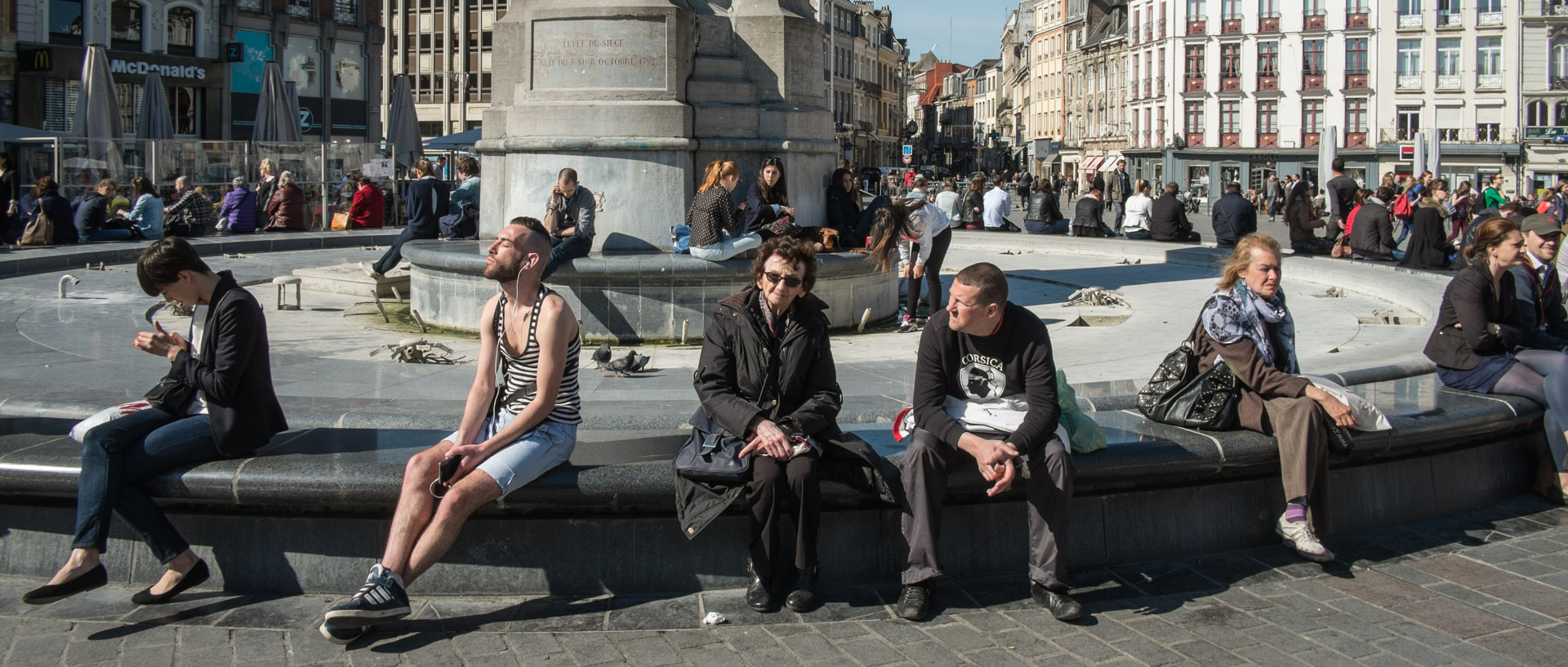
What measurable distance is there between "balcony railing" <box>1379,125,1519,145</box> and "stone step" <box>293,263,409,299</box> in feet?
207

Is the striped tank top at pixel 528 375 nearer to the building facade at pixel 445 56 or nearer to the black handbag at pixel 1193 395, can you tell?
the black handbag at pixel 1193 395

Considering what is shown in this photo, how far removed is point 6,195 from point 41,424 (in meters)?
13.5

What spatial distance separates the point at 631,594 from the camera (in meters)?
5.07

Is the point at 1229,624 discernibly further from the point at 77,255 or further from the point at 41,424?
the point at 77,255

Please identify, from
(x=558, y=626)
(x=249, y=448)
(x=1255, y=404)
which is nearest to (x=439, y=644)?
(x=558, y=626)

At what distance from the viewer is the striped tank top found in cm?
515

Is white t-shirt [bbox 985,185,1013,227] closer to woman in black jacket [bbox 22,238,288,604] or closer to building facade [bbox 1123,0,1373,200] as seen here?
woman in black jacket [bbox 22,238,288,604]

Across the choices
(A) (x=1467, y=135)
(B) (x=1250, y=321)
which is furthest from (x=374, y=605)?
(A) (x=1467, y=135)

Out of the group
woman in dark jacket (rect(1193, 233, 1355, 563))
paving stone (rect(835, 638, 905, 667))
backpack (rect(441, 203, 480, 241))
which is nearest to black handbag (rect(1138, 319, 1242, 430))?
woman in dark jacket (rect(1193, 233, 1355, 563))

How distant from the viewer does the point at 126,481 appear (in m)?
4.83

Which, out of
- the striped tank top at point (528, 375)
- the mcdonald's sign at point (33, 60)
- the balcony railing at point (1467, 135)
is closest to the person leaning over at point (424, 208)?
the striped tank top at point (528, 375)

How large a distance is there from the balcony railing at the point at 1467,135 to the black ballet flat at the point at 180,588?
228 ft

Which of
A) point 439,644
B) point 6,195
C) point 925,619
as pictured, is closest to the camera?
point 439,644

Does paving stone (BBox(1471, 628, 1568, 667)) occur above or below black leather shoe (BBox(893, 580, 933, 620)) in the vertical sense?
below
